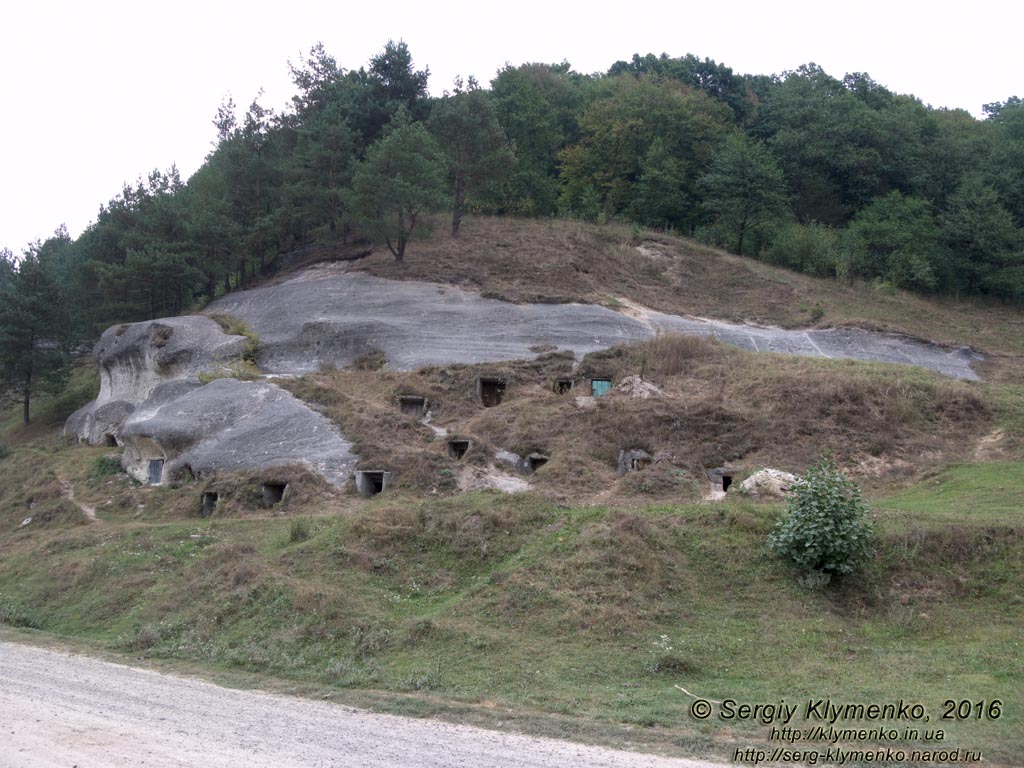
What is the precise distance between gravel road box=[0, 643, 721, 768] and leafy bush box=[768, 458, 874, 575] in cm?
661

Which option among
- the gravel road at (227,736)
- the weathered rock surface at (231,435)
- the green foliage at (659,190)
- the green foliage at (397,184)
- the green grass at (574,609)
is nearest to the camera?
the gravel road at (227,736)

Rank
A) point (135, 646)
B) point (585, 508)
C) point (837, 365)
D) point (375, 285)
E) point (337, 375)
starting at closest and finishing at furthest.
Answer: point (135, 646) < point (585, 508) < point (837, 365) < point (337, 375) < point (375, 285)

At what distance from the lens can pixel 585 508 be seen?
17.7m

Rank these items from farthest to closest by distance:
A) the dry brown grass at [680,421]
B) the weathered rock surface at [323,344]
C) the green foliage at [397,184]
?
the green foliage at [397,184]
the weathered rock surface at [323,344]
the dry brown grass at [680,421]

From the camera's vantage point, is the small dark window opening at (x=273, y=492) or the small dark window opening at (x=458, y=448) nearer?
the small dark window opening at (x=273, y=492)

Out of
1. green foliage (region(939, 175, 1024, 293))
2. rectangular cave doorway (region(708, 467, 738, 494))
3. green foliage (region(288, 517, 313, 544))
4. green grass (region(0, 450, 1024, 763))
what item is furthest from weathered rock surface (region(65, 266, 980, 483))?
green foliage (region(939, 175, 1024, 293))

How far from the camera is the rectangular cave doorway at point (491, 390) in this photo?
2778cm

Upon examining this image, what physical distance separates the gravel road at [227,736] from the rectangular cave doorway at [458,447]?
1238 centimetres

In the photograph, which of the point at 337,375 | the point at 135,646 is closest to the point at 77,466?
the point at 337,375

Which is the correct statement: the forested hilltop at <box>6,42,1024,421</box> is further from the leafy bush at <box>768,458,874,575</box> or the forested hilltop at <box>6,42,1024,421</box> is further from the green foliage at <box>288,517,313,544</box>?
the leafy bush at <box>768,458,874,575</box>

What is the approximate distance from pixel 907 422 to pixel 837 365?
12.5 ft

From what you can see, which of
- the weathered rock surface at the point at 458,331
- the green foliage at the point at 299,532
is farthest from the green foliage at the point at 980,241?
the green foliage at the point at 299,532

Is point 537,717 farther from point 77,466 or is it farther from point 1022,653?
point 77,466

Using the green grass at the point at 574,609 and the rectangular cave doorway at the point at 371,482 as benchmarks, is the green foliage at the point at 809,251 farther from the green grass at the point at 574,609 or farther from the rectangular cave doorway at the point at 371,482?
the rectangular cave doorway at the point at 371,482
